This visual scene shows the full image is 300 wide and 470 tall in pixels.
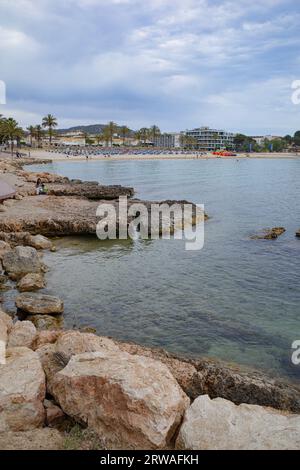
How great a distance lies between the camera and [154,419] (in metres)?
5.95

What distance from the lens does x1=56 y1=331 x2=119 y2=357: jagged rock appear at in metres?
8.05

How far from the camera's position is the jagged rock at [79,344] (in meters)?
8.05

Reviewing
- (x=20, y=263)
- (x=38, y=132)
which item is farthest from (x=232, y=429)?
(x=38, y=132)

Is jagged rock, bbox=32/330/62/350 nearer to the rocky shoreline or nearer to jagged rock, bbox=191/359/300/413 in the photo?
the rocky shoreline

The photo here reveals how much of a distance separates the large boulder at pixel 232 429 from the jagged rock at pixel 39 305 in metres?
7.72

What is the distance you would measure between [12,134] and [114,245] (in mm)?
119809

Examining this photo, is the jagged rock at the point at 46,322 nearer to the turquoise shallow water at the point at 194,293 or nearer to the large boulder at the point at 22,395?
the turquoise shallow water at the point at 194,293

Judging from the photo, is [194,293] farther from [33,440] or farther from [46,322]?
[33,440]

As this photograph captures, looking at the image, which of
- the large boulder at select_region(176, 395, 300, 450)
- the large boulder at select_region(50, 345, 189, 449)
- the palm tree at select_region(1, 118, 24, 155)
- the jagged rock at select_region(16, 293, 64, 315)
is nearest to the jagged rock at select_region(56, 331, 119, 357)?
the large boulder at select_region(50, 345, 189, 449)

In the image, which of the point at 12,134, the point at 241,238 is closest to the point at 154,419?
the point at 241,238

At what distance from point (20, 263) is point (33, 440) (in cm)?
1255

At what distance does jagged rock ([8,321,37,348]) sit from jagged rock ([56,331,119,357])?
1.49m
